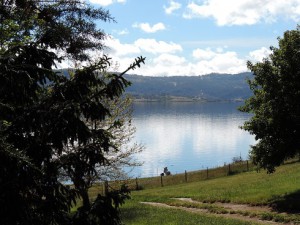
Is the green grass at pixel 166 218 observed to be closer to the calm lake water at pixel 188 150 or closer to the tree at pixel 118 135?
the tree at pixel 118 135

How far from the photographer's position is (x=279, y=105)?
81.2 feet

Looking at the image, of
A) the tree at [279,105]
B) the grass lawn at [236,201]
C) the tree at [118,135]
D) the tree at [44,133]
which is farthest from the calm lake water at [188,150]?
the tree at [44,133]

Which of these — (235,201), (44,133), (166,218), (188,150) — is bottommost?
(188,150)

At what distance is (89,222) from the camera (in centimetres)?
711

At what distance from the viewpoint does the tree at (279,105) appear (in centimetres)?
2459

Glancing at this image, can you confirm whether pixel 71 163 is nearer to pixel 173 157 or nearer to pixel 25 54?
pixel 25 54

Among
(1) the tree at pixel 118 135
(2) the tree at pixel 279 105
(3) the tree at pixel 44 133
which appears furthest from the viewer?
(1) the tree at pixel 118 135

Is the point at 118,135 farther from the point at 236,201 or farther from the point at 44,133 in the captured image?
the point at 44,133

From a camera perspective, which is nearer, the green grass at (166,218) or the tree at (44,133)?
the tree at (44,133)

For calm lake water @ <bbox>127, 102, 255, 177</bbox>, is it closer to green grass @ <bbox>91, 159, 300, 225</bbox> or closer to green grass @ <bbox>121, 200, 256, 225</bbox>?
green grass @ <bbox>91, 159, 300, 225</bbox>

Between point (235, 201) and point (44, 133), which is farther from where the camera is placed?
point (235, 201)

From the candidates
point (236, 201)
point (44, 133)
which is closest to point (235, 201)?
point (236, 201)

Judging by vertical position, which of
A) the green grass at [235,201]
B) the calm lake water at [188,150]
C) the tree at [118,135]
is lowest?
the calm lake water at [188,150]

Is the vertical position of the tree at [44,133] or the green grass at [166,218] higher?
the tree at [44,133]
